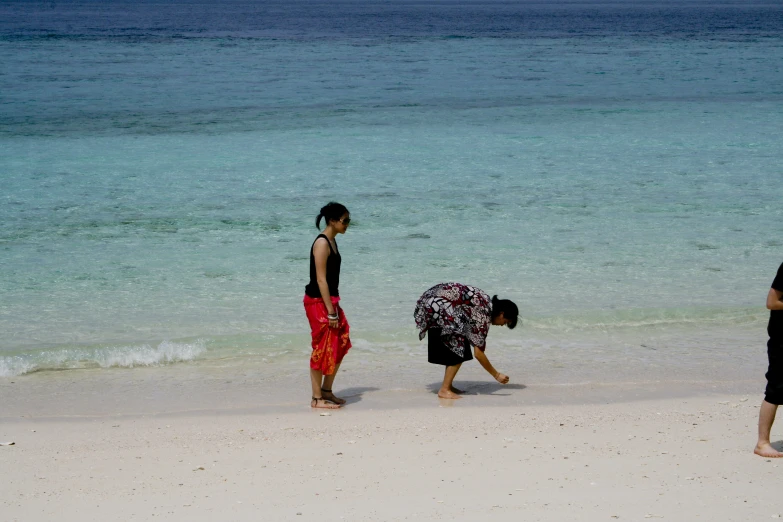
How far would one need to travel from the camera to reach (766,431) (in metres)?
4.76

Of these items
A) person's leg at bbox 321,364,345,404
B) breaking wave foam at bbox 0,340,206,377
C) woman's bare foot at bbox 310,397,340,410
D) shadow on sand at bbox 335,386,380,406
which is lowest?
breaking wave foam at bbox 0,340,206,377

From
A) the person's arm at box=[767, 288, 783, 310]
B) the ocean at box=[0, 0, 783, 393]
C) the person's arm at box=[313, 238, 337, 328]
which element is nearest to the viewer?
the person's arm at box=[767, 288, 783, 310]

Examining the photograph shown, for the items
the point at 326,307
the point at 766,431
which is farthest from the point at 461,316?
the point at 766,431

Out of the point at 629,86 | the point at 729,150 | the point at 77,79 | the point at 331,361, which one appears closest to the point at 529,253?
the point at 331,361

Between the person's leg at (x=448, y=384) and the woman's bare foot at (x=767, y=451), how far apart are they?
6.24 ft

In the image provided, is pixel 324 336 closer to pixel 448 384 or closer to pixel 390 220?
pixel 448 384

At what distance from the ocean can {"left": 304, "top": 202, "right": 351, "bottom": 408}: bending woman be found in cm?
94

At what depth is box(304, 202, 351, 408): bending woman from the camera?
555 cm

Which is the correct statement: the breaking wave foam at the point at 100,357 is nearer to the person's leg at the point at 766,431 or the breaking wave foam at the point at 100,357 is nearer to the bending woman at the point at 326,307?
the bending woman at the point at 326,307

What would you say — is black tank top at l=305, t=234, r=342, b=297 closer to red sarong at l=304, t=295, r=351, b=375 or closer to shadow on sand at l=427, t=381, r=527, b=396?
red sarong at l=304, t=295, r=351, b=375

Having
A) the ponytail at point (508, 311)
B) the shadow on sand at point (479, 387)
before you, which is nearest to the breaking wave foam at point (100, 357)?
the shadow on sand at point (479, 387)

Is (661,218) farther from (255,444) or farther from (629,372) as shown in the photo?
(255,444)

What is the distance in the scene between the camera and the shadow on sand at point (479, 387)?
635 centimetres

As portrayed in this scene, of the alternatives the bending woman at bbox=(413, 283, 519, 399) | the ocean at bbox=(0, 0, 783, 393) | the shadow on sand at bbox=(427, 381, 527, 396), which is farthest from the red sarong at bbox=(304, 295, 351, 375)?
the ocean at bbox=(0, 0, 783, 393)
